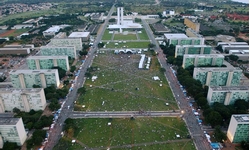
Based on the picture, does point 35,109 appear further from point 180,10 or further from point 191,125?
point 180,10

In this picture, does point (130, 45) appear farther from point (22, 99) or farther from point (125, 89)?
point (22, 99)

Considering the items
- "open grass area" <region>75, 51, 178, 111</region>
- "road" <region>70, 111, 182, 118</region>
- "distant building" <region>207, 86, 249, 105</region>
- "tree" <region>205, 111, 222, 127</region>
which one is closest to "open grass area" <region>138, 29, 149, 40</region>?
"open grass area" <region>75, 51, 178, 111</region>

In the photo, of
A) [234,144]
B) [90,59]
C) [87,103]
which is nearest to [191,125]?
[234,144]

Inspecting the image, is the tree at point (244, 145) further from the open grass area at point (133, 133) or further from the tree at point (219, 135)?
the open grass area at point (133, 133)

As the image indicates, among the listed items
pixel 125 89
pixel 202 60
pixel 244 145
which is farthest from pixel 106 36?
pixel 244 145

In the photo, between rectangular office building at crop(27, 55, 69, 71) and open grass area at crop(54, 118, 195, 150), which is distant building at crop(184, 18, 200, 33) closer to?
rectangular office building at crop(27, 55, 69, 71)

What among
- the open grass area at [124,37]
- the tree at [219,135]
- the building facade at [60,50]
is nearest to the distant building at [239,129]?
the tree at [219,135]
